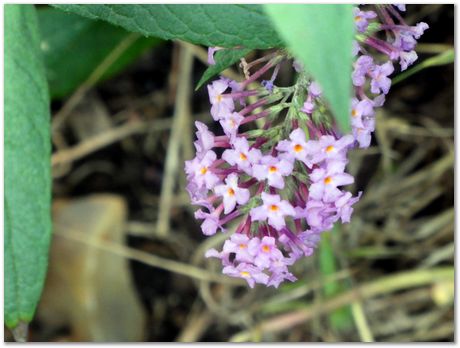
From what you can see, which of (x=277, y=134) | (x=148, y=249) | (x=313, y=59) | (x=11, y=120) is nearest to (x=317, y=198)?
(x=277, y=134)

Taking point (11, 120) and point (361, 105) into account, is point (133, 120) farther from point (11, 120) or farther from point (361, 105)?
point (361, 105)

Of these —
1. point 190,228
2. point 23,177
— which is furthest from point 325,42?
point 190,228

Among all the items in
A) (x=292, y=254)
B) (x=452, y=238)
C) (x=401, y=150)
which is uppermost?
(x=292, y=254)

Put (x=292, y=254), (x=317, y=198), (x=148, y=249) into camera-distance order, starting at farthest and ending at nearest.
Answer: (x=148, y=249) < (x=292, y=254) < (x=317, y=198)

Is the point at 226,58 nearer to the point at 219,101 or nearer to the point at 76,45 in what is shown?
the point at 219,101

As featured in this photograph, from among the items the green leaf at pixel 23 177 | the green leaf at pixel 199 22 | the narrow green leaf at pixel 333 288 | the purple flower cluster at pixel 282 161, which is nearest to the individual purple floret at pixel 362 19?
the purple flower cluster at pixel 282 161

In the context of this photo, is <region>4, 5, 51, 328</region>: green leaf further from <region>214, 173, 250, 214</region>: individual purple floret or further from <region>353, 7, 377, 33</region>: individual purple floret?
<region>353, 7, 377, 33</region>: individual purple floret

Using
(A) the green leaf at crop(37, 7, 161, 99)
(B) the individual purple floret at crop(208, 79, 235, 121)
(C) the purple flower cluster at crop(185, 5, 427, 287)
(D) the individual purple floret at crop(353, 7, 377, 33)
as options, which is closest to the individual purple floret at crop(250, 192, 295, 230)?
(C) the purple flower cluster at crop(185, 5, 427, 287)
